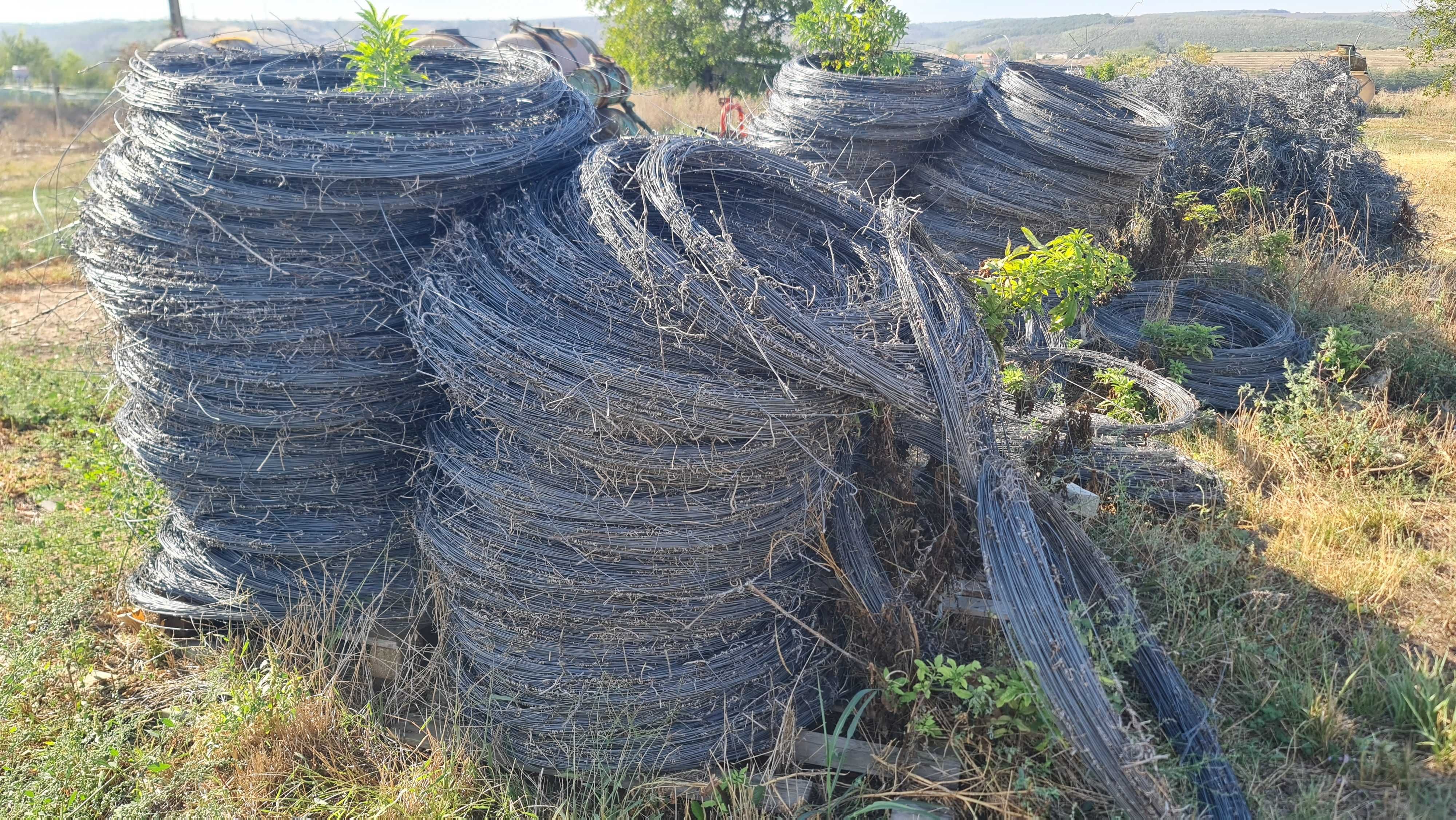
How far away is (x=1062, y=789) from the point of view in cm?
273

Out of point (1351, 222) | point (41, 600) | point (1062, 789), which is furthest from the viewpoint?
point (1351, 222)

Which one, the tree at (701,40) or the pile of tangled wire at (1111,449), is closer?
the pile of tangled wire at (1111,449)

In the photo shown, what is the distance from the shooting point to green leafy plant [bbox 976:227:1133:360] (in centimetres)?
350

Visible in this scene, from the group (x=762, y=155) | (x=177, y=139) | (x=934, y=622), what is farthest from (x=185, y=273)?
(x=934, y=622)

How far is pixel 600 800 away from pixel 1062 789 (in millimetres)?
1416

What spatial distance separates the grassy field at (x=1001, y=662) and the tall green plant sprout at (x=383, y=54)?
1429 millimetres

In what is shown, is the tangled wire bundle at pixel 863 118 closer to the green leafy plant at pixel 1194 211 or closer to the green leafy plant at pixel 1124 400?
the green leafy plant at pixel 1124 400

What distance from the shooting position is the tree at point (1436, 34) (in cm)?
1246

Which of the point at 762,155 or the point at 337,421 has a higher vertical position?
the point at 762,155

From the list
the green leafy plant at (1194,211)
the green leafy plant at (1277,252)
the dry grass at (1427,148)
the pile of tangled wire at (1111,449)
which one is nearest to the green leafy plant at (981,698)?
the pile of tangled wire at (1111,449)

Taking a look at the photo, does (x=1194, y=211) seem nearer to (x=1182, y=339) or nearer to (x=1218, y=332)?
(x=1218, y=332)

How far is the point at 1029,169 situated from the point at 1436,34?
36.9 ft

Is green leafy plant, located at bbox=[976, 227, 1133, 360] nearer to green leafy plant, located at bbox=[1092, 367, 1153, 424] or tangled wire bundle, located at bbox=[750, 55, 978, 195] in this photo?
green leafy plant, located at bbox=[1092, 367, 1153, 424]

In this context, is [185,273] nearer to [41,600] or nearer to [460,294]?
[460,294]
